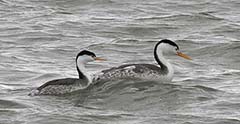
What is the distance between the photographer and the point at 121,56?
2169 centimetres

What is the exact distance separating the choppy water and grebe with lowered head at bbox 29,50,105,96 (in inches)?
4.8

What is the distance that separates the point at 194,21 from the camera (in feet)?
86.0

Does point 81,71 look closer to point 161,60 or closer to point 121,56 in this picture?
point 161,60

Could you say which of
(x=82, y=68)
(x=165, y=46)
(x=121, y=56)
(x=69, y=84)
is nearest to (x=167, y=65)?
(x=165, y=46)

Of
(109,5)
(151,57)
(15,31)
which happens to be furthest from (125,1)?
(151,57)

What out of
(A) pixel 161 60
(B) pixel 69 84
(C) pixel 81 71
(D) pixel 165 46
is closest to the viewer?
(B) pixel 69 84

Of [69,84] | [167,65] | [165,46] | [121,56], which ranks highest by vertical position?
[165,46]

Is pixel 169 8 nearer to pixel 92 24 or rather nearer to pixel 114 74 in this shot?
pixel 92 24

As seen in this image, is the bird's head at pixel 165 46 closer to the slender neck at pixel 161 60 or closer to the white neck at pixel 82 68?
the slender neck at pixel 161 60

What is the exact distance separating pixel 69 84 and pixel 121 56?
4.23 metres

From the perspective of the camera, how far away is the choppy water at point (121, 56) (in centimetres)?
1590

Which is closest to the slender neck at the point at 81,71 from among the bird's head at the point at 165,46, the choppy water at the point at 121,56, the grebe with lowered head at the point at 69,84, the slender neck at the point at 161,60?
the grebe with lowered head at the point at 69,84

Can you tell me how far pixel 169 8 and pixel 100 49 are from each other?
6.44m

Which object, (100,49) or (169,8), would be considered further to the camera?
(169,8)
